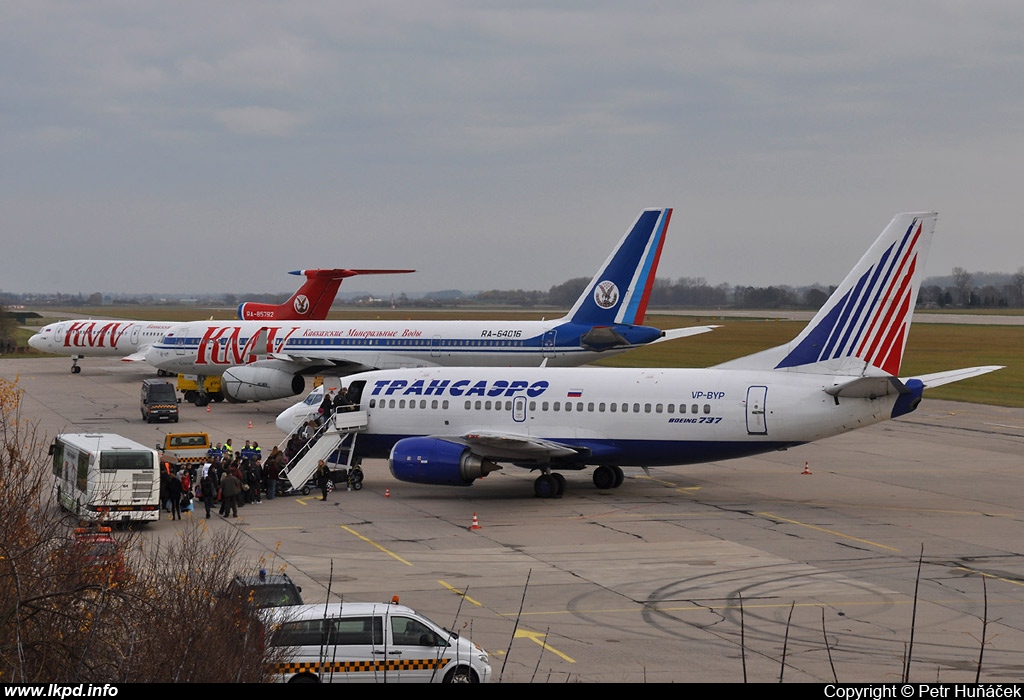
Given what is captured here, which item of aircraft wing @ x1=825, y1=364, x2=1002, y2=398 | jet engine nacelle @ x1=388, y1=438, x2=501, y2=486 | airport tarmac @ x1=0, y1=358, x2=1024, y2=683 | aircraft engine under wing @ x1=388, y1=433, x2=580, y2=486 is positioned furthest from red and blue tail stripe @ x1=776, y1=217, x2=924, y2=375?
jet engine nacelle @ x1=388, y1=438, x2=501, y2=486

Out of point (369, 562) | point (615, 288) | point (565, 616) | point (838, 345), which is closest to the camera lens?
point (565, 616)

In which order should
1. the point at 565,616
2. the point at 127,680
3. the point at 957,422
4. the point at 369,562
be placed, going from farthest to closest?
the point at 957,422 < the point at 369,562 < the point at 565,616 < the point at 127,680

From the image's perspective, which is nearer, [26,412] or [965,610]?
[965,610]

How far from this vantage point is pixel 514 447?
33.1 meters

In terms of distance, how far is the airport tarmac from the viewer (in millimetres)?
18094

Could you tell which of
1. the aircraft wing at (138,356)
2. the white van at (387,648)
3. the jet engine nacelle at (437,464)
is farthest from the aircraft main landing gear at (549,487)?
the aircraft wing at (138,356)

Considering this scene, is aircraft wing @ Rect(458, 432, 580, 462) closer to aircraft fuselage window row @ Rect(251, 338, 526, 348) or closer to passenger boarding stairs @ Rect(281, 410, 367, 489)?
passenger boarding stairs @ Rect(281, 410, 367, 489)

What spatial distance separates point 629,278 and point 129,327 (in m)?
39.1


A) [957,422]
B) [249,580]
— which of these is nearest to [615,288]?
[957,422]

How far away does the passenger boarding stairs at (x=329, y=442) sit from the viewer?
1378 inches

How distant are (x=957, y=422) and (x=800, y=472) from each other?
17869 millimetres

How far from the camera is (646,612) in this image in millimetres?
20859
